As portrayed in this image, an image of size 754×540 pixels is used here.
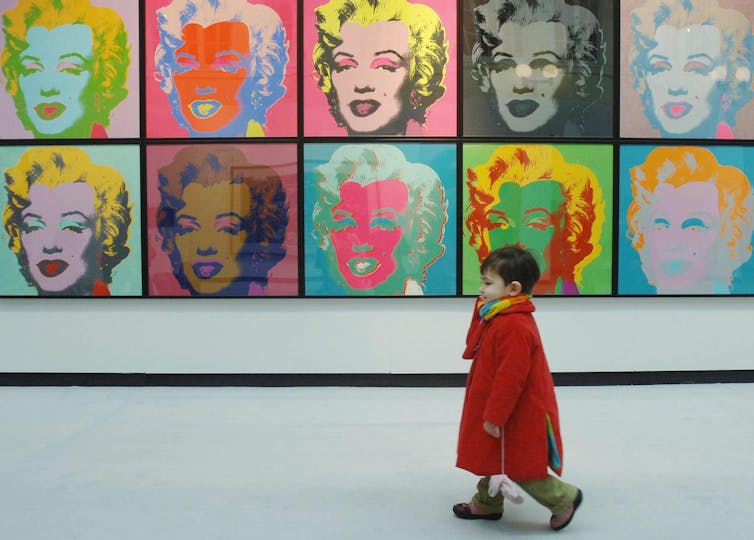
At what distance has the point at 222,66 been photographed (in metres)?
4.92

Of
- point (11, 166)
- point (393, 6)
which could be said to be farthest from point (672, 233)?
point (11, 166)

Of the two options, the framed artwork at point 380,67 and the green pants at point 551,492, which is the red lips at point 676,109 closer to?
the framed artwork at point 380,67

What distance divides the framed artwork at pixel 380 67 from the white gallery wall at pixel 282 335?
134 centimetres

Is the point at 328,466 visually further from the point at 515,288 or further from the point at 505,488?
the point at 515,288

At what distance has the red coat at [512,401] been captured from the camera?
2.33 metres

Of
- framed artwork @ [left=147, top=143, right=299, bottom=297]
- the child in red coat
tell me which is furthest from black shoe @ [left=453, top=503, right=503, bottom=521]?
framed artwork @ [left=147, top=143, right=299, bottom=297]

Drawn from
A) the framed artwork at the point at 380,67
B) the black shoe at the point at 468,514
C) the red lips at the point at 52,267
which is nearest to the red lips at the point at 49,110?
the red lips at the point at 52,267

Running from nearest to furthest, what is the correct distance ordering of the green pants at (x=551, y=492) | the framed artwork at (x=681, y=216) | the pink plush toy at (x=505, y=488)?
the pink plush toy at (x=505, y=488), the green pants at (x=551, y=492), the framed artwork at (x=681, y=216)

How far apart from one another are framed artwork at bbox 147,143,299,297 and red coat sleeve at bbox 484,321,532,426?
283 centimetres

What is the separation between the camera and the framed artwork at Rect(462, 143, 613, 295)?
4.98 meters

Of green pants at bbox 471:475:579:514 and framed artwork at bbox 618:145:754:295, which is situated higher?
framed artwork at bbox 618:145:754:295

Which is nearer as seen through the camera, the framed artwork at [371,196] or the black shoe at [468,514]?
the black shoe at [468,514]

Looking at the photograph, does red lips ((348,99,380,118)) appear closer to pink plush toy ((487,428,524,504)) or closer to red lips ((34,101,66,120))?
red lips ((34,101,66,120))

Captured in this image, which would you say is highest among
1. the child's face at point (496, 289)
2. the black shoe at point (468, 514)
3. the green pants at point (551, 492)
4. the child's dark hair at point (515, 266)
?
the child's dark hair at point (515, 266)
